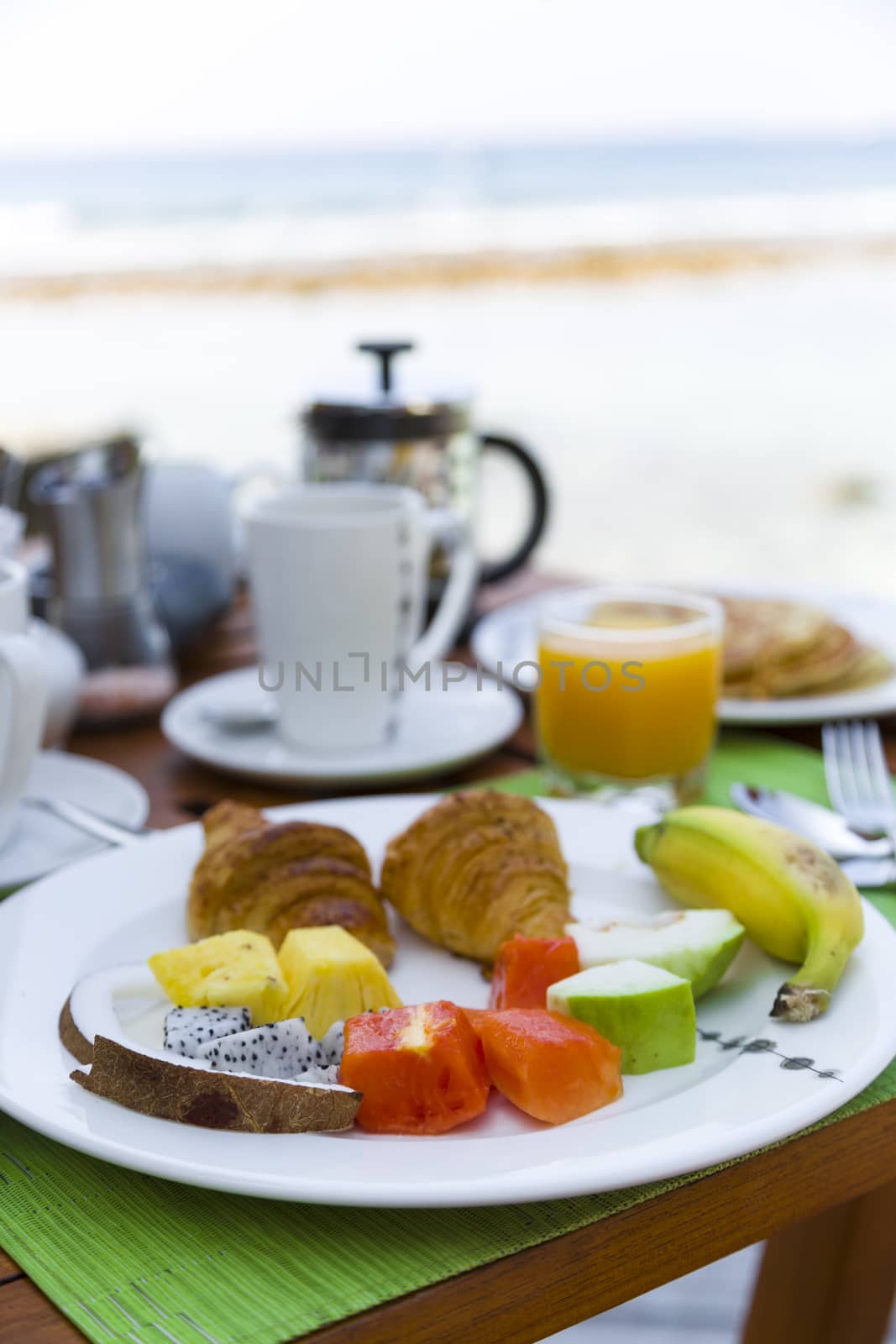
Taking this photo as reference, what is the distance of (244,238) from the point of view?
1359 cm

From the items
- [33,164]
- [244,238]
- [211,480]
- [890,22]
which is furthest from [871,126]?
[211,480]

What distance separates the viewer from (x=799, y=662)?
1.24 m

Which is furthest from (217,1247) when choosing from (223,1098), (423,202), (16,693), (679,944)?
(423,202)

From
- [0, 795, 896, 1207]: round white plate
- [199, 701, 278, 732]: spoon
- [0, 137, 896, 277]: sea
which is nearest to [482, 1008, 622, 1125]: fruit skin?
[0, 795, 896, 1207]: round white plate

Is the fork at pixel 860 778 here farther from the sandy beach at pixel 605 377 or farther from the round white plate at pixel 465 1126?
the sandy beach at pixel 605 377

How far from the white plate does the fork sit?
0.08 feet

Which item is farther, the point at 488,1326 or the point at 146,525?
the point at 146,525

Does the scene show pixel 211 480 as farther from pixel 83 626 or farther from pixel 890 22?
pixel 890 22

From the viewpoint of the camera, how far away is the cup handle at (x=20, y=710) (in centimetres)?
85

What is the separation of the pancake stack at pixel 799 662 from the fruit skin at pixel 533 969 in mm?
629

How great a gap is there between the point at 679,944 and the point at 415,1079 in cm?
18

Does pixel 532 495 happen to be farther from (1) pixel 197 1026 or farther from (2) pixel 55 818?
(1) pixel 197 1026

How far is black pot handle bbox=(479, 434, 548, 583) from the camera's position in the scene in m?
1.53

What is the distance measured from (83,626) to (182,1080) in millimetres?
781
